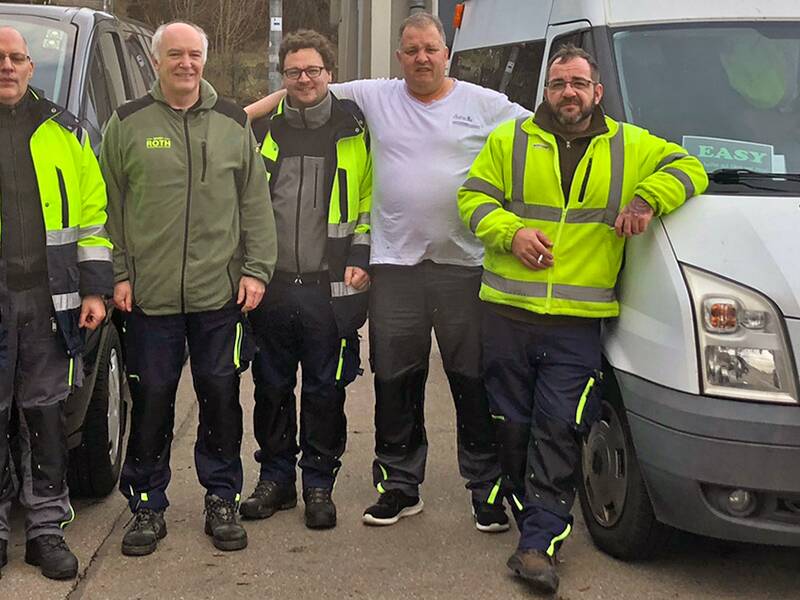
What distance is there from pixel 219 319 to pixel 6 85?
109cm

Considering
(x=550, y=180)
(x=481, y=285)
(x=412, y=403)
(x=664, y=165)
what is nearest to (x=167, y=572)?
(x=412, y=403)

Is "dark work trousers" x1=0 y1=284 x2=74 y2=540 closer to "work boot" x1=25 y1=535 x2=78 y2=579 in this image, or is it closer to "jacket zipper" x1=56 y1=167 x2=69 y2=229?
"work boot" x1=25 y1=535 x2=78 y2=579

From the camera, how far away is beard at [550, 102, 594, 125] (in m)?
3.90

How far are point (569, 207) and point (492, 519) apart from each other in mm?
1316

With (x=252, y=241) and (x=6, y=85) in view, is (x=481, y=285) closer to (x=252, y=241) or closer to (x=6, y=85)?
(x=252, y=241)

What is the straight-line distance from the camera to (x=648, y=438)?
12.3ft

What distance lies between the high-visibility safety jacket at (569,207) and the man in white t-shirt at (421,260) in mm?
353

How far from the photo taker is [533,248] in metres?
3.87

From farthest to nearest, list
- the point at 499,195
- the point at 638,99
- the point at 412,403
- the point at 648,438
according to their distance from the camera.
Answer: the point at 412,403
the point at 638,99
the point at 499,195
the point at 648,438

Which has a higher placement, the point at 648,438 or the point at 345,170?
the point at 345,170

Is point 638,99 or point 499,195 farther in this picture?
point 638,99

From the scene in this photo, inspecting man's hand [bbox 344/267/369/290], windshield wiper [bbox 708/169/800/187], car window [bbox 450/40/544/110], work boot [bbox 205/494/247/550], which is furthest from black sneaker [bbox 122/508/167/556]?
car window [bbox 450/40/544/110]

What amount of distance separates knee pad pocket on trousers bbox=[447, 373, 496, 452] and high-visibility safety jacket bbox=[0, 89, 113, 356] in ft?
4.59

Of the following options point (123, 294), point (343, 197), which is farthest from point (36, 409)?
point (343, 197)
